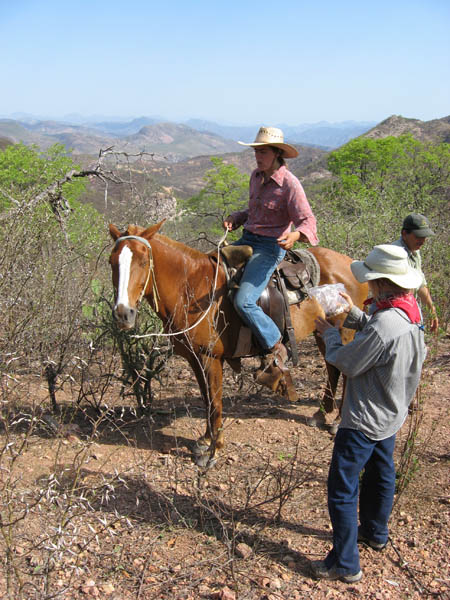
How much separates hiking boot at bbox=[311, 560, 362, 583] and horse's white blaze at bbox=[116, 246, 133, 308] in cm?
221

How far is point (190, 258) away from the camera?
4.28m

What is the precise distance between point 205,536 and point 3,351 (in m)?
2.61

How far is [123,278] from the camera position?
142 inches

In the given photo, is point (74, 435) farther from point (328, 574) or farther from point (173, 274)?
point (328, 574)

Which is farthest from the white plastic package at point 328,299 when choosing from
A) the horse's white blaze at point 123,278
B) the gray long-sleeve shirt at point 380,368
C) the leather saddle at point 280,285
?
the horse's white blaze at point 123,278

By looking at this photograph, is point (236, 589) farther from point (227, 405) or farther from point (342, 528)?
point (227, 405)

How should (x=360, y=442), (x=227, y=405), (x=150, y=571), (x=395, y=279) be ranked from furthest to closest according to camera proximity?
(x=227, y=405), (x=150, y=571), (x=360, y=442), (x=395, y=279)

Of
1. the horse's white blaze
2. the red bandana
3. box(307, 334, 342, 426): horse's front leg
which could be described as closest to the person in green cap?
box(307, 334, 342, 426): horse's front leg

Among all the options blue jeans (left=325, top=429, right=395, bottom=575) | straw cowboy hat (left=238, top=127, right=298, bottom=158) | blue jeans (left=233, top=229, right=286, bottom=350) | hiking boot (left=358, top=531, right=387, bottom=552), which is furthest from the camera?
blue jeans (left=233, top=229, right=286, bottom=350)

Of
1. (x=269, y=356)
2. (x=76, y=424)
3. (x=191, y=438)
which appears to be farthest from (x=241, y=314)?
(x=76, y=424)

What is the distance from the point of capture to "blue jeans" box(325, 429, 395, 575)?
276cm

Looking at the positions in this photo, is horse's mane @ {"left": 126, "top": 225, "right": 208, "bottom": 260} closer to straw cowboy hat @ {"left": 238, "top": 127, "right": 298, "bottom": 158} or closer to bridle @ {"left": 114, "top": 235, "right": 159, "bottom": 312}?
bridle @ {"left": 114, "top": 235, "right": 159, "bottom": 312}

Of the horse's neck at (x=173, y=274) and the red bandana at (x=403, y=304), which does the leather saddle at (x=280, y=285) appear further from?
the red bandana at (x=403, y=304)

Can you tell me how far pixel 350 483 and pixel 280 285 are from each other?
7.20ft
